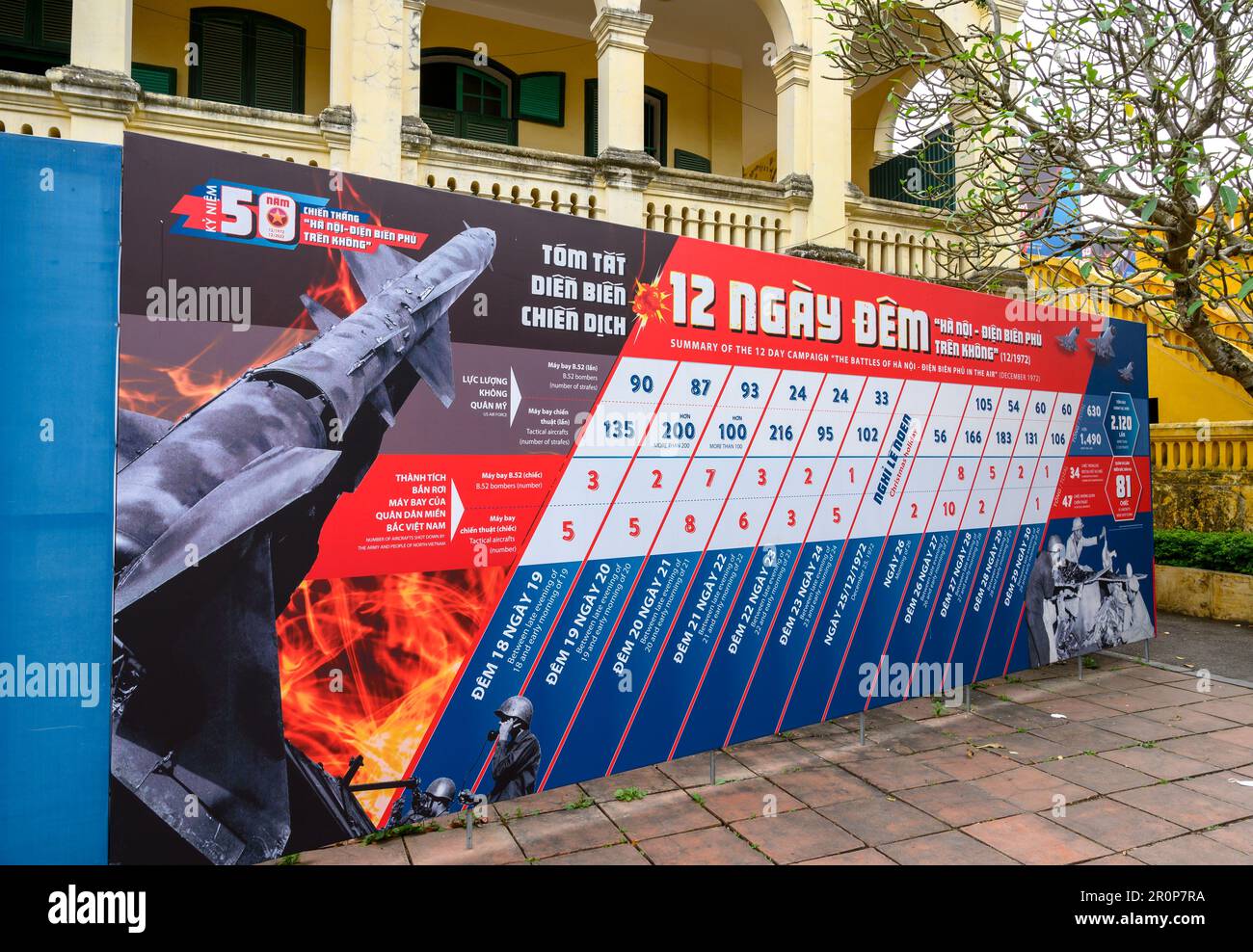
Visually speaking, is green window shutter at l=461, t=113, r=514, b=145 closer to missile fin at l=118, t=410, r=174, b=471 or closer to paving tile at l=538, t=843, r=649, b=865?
missile fin at l=118, t=410, r=174, b=471

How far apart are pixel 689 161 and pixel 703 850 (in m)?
11.8

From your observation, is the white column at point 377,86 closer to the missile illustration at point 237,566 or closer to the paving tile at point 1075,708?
the missile illustration at point 237,566

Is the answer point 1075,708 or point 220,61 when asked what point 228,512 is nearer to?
point 1075,708

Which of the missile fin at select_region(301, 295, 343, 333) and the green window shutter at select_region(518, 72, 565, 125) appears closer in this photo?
the missile fin at select_region(301, 295, 343, 333)

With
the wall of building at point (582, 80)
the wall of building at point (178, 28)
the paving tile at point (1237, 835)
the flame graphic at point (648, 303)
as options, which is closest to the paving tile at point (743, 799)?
the paving tile at point (1237, 835)

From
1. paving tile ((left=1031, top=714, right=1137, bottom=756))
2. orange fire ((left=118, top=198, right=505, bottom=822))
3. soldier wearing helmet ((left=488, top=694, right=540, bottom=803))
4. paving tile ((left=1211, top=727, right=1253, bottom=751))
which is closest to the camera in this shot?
orange fire ((left=118, top=198, right=505, bottom=822))

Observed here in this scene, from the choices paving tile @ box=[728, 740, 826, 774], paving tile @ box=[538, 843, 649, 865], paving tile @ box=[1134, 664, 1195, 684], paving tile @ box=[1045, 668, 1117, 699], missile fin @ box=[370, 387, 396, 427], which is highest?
missile fin @ box=[370, 387, 396, 427]

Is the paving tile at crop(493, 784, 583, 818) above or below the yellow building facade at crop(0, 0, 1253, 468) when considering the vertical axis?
below

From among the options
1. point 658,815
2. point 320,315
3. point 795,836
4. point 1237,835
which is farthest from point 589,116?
point 1237,835

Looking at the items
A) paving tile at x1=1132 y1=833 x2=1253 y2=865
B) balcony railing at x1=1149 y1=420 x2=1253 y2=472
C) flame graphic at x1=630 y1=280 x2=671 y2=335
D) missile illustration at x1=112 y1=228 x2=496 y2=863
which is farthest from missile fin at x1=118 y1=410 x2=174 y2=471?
balcony railing at x1=1149 y1=420 x2=1253 y2=472

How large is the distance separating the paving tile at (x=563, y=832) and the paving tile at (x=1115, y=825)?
2.23 meters

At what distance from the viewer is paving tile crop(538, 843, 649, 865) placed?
359 cm

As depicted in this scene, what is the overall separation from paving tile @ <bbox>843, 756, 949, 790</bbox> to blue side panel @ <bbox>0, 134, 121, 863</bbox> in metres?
3.67

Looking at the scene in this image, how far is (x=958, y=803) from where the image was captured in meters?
4.21
